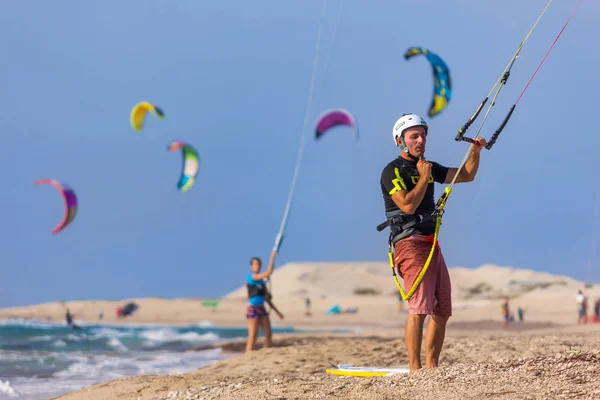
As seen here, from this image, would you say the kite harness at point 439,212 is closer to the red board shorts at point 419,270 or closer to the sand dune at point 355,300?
the red board shorts at point 419,270

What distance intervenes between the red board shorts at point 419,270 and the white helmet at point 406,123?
0.66 meters

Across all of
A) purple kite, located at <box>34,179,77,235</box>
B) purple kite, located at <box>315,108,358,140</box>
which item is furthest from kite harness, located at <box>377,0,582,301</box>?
purple kite, located at <box>34,179,77,235</box>

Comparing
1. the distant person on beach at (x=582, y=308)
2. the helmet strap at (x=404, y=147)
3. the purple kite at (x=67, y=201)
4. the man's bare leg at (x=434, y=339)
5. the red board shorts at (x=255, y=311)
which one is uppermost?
the purple kite at (x=67, y=201)

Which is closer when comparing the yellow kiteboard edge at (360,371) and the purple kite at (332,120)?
the yellow kiteboard edge at (360,371)

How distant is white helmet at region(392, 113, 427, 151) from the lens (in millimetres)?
5258

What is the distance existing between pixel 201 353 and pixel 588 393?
547 inches

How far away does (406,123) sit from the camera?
5.30m

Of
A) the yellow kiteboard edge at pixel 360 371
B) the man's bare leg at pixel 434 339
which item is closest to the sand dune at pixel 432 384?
the man's bare leg at pixel 434 339

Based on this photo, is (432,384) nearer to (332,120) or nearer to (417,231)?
(417,231)

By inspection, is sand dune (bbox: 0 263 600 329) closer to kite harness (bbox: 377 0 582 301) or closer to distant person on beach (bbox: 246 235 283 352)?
distant person on beach (bbox: 246 235 283 352)

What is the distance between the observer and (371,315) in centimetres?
4950

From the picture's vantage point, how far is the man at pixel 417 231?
5.17 metres

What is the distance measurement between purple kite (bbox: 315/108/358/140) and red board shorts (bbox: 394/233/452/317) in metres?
11.8

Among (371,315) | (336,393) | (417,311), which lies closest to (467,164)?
(417,311)
